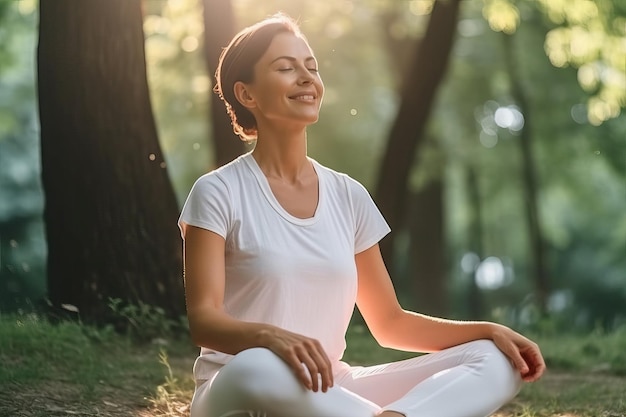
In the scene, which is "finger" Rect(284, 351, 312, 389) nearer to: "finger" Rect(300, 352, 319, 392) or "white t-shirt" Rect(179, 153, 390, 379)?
"finger" Rect(300, 352, 319, 392)

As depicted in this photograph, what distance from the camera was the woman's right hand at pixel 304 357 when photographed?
3.26 m

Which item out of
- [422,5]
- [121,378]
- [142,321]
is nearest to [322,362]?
[121,378]

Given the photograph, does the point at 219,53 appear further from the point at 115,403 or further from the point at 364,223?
the point at 364,223

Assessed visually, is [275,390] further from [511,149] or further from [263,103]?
[511,149]

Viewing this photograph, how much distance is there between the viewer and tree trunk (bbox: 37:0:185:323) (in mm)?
6902

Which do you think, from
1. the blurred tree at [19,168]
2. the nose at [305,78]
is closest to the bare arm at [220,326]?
the nose at [305,78]

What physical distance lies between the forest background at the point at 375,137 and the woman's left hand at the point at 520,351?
12.2 ft

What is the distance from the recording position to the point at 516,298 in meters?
32.5

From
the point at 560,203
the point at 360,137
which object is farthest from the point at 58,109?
the point at 560,203

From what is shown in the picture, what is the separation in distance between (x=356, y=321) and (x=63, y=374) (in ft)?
14.3

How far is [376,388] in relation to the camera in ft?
12.7

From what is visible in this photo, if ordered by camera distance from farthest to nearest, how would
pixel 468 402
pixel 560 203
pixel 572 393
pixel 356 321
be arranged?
pixel 560 203 < pixel 356 321 < pixel 572 393 < pixel 468 402

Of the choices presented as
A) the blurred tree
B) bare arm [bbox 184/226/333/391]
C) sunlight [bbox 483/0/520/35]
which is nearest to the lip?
bare arm [bbox 184/226/333/391]

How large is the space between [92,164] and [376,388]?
360 cm
